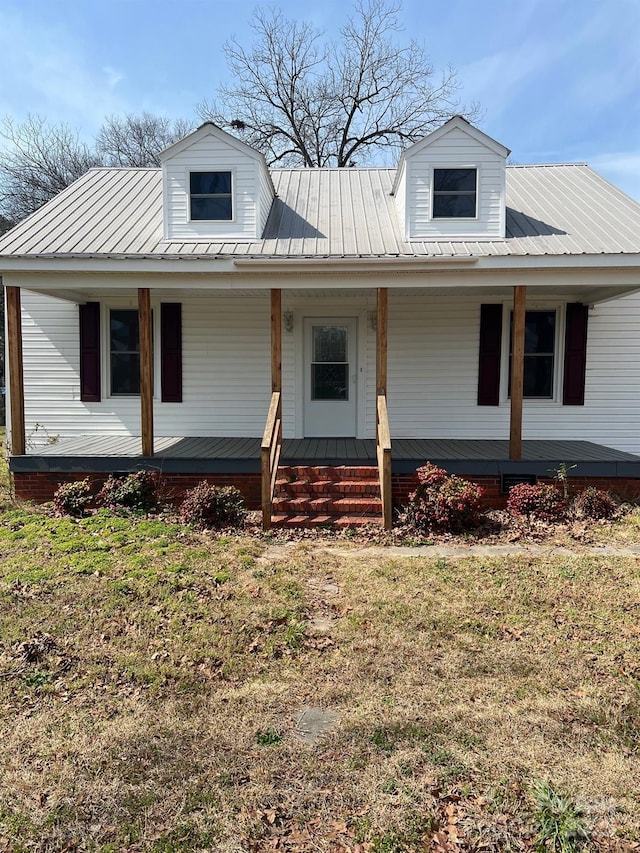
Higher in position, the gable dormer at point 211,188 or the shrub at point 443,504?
the gable dormer at point 211,188

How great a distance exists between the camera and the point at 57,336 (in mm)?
9383

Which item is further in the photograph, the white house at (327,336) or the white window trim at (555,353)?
the white window trim at (555,353)

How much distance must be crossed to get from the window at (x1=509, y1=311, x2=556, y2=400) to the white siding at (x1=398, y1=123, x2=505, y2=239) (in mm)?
1787

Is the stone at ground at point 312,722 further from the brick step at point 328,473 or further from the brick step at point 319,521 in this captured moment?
the brick step at point 328,473

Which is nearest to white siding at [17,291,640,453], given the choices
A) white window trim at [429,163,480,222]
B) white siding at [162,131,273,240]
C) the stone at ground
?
white siding at [162,131,273,240]

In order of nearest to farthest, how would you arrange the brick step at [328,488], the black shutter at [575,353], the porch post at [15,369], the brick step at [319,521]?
1. the brick step at [319,521]
2. the brick step at [328,488]
3. the porch post at [15,369]
4. the black shutter at [575,353]

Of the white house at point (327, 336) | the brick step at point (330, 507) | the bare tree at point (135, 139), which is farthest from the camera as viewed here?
the bare tree at point (135, 139)

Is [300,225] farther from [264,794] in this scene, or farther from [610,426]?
[264,794]

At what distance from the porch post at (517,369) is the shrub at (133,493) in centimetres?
492

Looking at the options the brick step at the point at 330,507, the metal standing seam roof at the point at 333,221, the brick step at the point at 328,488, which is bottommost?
the brick step at the point at 330,507

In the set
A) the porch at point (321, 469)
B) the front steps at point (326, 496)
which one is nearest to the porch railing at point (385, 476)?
the front steps at point (326, 496)

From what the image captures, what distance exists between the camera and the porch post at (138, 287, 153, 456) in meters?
Answer: 7.44

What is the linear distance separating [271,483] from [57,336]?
17.6 ft

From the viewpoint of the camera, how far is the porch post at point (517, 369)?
7.38 meters
